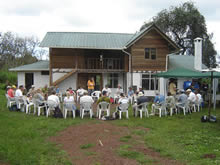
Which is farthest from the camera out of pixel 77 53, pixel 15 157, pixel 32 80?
pixel 32 80

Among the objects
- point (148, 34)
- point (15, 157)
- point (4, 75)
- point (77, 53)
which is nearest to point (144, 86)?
point (148, 34)

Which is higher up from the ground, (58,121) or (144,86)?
(144,86)

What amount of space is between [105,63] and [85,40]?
259 centimetres

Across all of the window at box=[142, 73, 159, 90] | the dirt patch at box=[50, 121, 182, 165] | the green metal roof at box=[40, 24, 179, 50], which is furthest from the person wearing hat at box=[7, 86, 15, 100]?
the window at box=[142, 73, 159, 90]

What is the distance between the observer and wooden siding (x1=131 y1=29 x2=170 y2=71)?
58.1 feet

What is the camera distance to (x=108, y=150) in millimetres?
5469

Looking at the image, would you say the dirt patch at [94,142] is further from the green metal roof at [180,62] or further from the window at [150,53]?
the green metal roof at [180,62]

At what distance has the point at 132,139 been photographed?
6.51m

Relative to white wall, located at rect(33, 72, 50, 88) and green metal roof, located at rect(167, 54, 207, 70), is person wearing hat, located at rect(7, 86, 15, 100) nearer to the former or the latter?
white wall, located at rect(33, 72, 50, 88)

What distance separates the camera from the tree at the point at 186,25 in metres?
30.8

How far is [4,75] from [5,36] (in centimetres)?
1258

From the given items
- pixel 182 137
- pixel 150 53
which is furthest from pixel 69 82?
pixel 182 137

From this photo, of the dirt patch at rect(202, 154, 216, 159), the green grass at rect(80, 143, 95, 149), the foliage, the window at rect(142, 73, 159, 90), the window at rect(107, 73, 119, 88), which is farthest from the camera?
the foliage

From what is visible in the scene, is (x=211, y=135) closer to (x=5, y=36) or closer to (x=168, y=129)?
(x=168, y=129)
